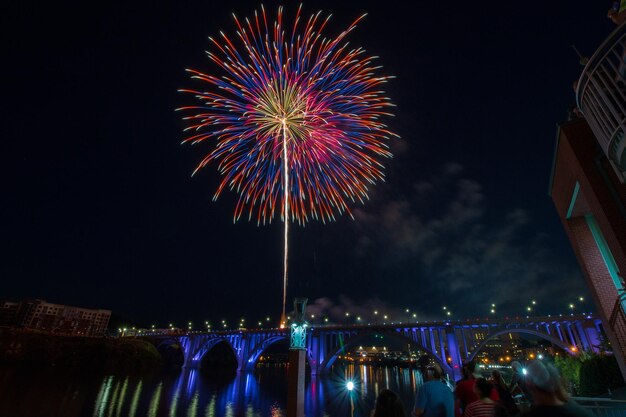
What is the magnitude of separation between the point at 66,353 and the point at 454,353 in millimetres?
91492

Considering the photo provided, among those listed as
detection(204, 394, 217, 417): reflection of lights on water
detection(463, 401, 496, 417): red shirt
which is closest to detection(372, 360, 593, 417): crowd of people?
detection(463, 401, 496, 417): red shirt

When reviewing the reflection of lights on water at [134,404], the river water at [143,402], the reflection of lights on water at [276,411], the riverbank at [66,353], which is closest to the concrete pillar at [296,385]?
the river water at [143,402]

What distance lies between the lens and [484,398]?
546cm

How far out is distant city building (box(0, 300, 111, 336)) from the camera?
508 ft

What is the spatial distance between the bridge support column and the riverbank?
242ft

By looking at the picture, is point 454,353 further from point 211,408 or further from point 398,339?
point 211,408

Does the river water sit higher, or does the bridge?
the bridge

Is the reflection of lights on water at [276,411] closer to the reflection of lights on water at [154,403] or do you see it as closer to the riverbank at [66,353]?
the reflection of lights on water at [154,403]

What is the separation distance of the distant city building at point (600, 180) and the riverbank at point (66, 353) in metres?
94.5

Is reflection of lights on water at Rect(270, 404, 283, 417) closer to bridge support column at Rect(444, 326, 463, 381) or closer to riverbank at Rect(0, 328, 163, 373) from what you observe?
bridge support column at Rect(444, 326, 463, 381)

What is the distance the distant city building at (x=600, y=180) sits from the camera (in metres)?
8.59

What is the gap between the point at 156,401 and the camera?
141 ft

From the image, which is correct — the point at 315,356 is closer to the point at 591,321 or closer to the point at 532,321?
the point at 532,321

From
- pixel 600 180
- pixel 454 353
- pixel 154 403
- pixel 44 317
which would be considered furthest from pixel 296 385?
pixel 44 317
